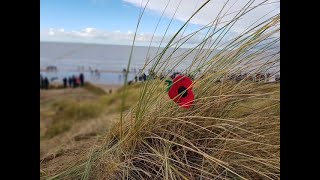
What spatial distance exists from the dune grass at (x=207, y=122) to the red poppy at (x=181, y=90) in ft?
0.11

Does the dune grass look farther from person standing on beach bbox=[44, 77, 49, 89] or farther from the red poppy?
person standing on beach bbox=[44, 77, 49, 89]

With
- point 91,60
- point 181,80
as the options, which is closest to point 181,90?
point 181,80

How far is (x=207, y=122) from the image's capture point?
5.08 feet

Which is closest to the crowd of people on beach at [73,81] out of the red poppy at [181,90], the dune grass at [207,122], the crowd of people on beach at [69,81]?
the crowd of people on beach at [69,81]

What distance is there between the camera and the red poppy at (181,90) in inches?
56.0

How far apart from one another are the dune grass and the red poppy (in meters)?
0.03

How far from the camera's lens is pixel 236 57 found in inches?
58.8

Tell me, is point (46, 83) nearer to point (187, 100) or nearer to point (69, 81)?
point (69, 81)

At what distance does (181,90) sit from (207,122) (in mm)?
203

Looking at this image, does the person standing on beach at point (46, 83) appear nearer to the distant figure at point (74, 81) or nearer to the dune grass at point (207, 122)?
the distant figure at point (74, 81)

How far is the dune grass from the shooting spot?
1438 mm
